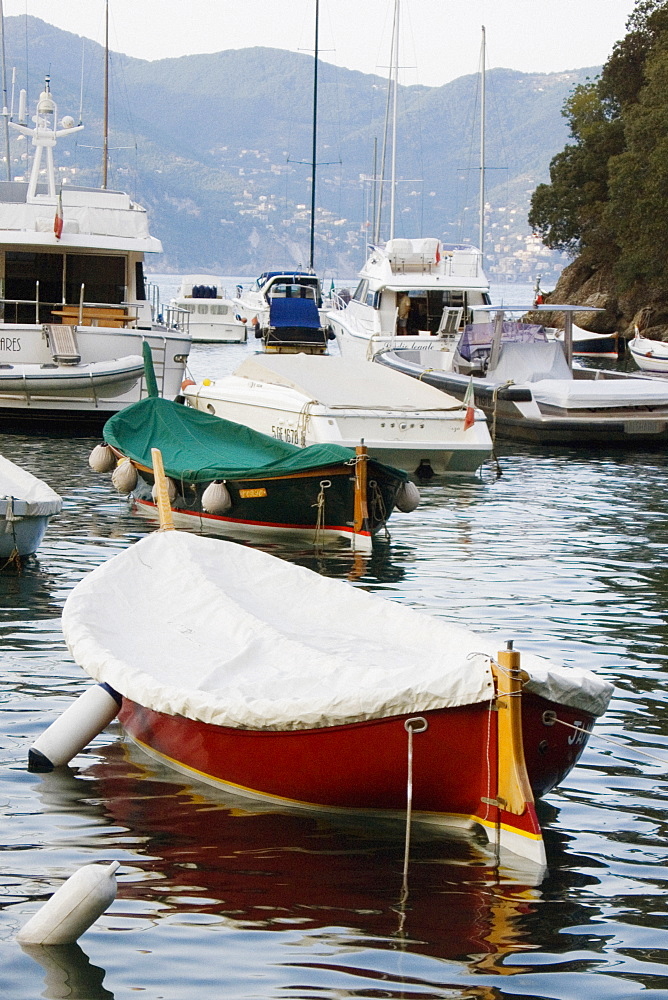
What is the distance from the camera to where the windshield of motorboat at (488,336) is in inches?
1041

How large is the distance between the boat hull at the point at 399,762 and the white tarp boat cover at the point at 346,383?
12476 mm

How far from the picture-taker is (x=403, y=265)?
111 ft

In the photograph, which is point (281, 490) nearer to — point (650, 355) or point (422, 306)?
point (422, 306)

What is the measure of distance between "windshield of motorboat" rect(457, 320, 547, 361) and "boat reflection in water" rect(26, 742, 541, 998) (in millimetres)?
20370

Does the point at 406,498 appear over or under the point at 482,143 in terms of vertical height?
under

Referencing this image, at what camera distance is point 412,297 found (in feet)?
108

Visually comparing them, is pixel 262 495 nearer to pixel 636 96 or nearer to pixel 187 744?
pixel 187 744

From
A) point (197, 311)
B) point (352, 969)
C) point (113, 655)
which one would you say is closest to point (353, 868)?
point (352, 969)

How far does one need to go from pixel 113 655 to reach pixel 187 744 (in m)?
0.71

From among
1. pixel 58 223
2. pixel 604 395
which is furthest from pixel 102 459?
pixel 604 395

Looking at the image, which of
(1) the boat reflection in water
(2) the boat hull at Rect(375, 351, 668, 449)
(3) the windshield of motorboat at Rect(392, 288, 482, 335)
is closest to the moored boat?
(1) the boat reflection in water

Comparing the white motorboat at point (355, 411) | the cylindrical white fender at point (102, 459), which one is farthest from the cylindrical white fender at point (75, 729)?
the white motorboat at point (355, 411)

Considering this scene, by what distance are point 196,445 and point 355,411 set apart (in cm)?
290

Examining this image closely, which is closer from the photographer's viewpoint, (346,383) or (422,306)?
(346,383)
